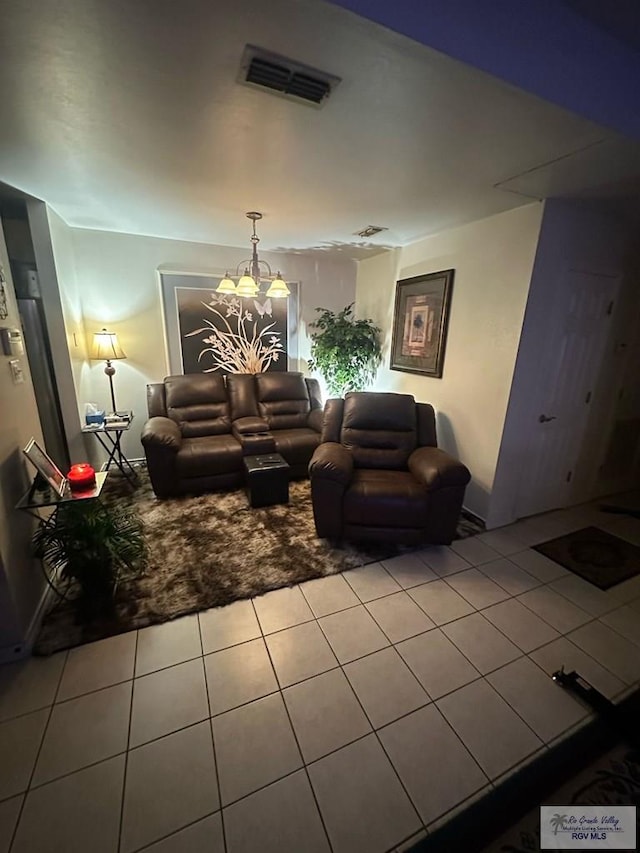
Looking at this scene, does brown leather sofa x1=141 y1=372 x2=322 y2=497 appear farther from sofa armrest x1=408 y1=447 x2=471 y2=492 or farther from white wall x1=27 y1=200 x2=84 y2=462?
sofa armrest x1=408 y1=447 x2=471 y2=492

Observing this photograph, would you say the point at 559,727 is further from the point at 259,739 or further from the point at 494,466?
the point at 494,466

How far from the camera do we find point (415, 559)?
2.35 meters

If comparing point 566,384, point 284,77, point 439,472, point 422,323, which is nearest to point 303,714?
point 439,472

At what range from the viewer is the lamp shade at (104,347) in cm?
322

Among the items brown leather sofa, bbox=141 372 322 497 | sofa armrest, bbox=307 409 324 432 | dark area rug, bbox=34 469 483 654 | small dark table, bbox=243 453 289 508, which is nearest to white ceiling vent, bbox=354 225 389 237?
brown leather sofa, bbox=141 372 322 497

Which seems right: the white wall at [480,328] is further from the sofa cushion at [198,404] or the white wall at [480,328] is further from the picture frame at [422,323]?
the sofa cushion at [198,404]

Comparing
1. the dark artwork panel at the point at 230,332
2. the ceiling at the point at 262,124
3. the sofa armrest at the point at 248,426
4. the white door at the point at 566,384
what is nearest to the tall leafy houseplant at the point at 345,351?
the dark artwork panel at the point at 230,332

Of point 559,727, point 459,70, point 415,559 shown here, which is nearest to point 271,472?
point 415,559

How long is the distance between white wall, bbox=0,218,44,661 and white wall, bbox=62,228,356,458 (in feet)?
5.24

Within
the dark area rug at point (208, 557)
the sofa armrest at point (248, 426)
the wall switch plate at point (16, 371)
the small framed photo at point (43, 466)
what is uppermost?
the wall switch plate at point (16, 371)

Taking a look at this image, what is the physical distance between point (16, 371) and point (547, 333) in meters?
3.27

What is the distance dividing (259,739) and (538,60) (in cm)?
262

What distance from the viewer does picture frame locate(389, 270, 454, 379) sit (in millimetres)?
3027

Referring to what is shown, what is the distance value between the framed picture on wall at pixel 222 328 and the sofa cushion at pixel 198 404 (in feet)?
1.30
